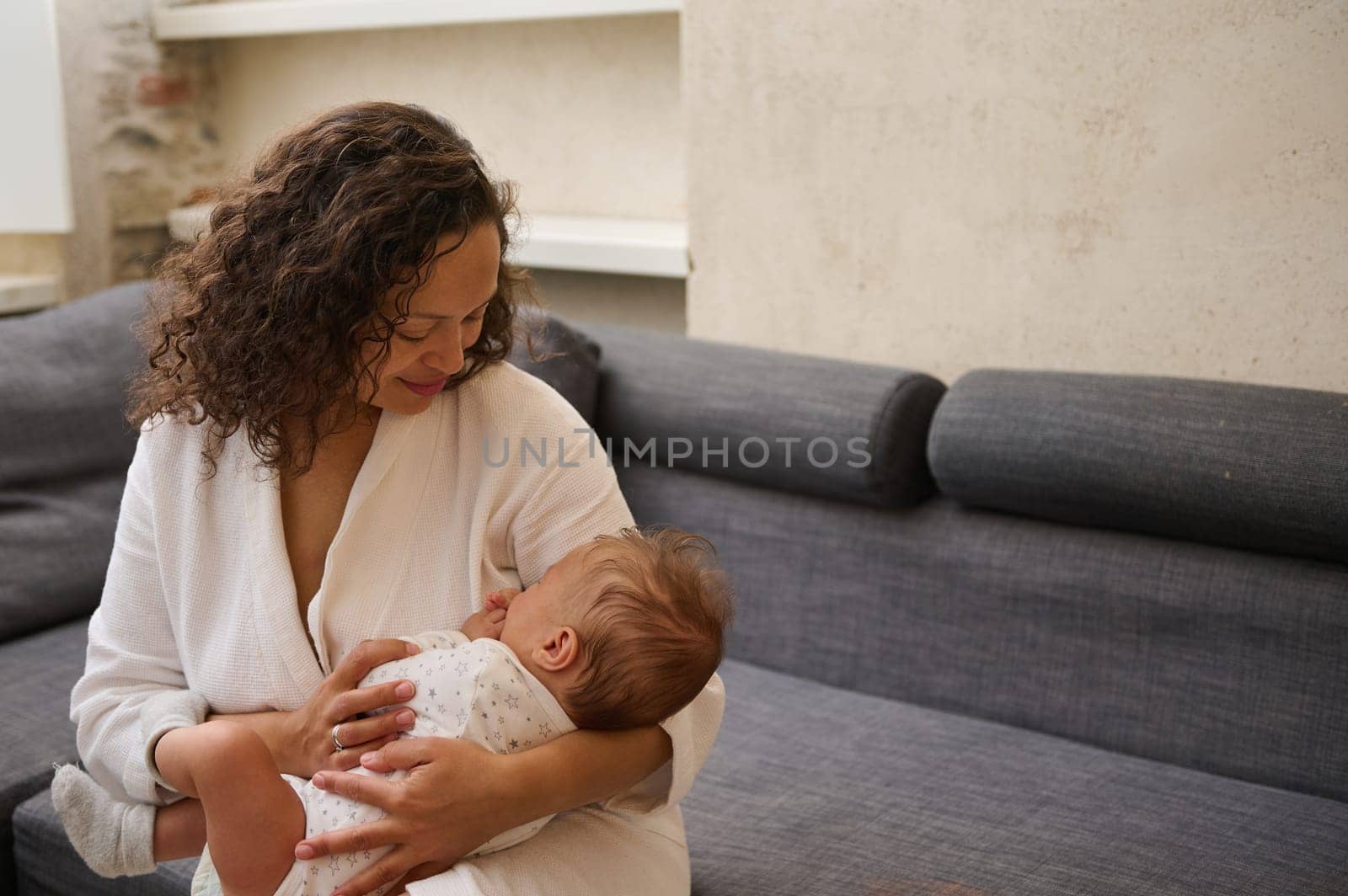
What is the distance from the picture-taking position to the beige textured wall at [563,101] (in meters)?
3.19

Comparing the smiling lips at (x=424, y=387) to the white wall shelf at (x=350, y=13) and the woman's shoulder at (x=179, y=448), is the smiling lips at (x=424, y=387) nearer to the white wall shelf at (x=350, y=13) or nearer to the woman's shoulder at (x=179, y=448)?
the woman's shoulder at (x=179, y=448)

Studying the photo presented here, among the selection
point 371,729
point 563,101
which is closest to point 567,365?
point 371,729

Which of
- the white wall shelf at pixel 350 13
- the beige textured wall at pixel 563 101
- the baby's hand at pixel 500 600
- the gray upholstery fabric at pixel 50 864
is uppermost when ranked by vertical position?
the white wall shelf at pixel 350 13

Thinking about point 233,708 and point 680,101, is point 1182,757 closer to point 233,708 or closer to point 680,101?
point 233,708

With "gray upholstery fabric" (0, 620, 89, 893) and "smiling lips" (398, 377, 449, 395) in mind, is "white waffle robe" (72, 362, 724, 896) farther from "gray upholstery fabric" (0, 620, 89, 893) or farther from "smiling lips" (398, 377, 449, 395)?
"gray upholstery fabric" (0, 620, 89, 893)

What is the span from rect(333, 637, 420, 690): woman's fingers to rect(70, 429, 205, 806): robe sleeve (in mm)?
205

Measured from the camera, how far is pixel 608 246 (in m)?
2.92

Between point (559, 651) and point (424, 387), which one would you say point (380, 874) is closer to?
point (559, 651)

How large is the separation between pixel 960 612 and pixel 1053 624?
150mm

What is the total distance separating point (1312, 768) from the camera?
1.81m

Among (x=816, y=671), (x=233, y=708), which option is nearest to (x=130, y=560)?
(x=233, y=708)

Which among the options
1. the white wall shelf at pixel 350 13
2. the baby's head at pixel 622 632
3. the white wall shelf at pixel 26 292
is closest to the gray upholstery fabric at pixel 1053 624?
the baby's head at pixel 622 632

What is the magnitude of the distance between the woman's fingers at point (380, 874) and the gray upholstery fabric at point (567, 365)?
1123mm

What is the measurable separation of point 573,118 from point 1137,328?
1665 mm
